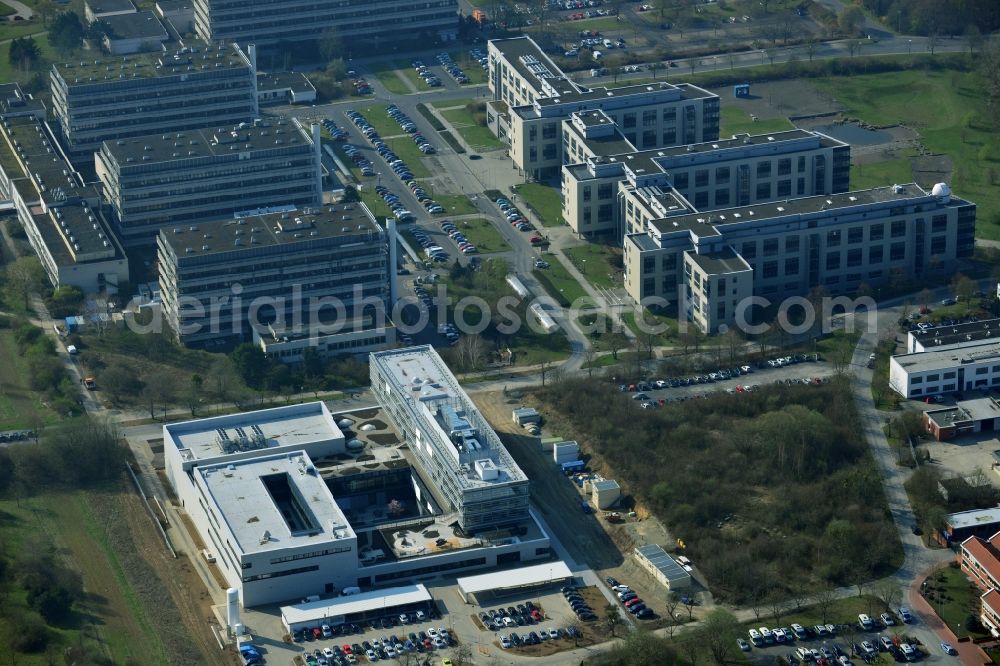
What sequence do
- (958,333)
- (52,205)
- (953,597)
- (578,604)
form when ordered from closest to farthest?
(953,597), (578,604), (958,333), (52,205)

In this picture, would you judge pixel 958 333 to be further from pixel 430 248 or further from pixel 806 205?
pixel 430 248

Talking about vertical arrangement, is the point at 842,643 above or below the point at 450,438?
below

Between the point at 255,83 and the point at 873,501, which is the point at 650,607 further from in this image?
the point at 255,83

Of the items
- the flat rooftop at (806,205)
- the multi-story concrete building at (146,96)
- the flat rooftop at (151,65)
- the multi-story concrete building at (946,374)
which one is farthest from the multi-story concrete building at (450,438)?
the flat rooftop at (151,65)

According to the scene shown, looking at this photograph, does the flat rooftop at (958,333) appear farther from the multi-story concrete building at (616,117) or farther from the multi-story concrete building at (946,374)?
the multi-story concrete building at (616,117)

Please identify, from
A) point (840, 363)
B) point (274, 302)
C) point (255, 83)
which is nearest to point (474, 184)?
point (255, 83)

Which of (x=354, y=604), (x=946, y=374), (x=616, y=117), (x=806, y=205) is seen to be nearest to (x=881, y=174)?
(x=806, y=205)

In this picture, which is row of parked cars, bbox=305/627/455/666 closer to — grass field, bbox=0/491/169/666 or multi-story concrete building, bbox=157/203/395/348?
grass field, bbox=0/491/169/666
